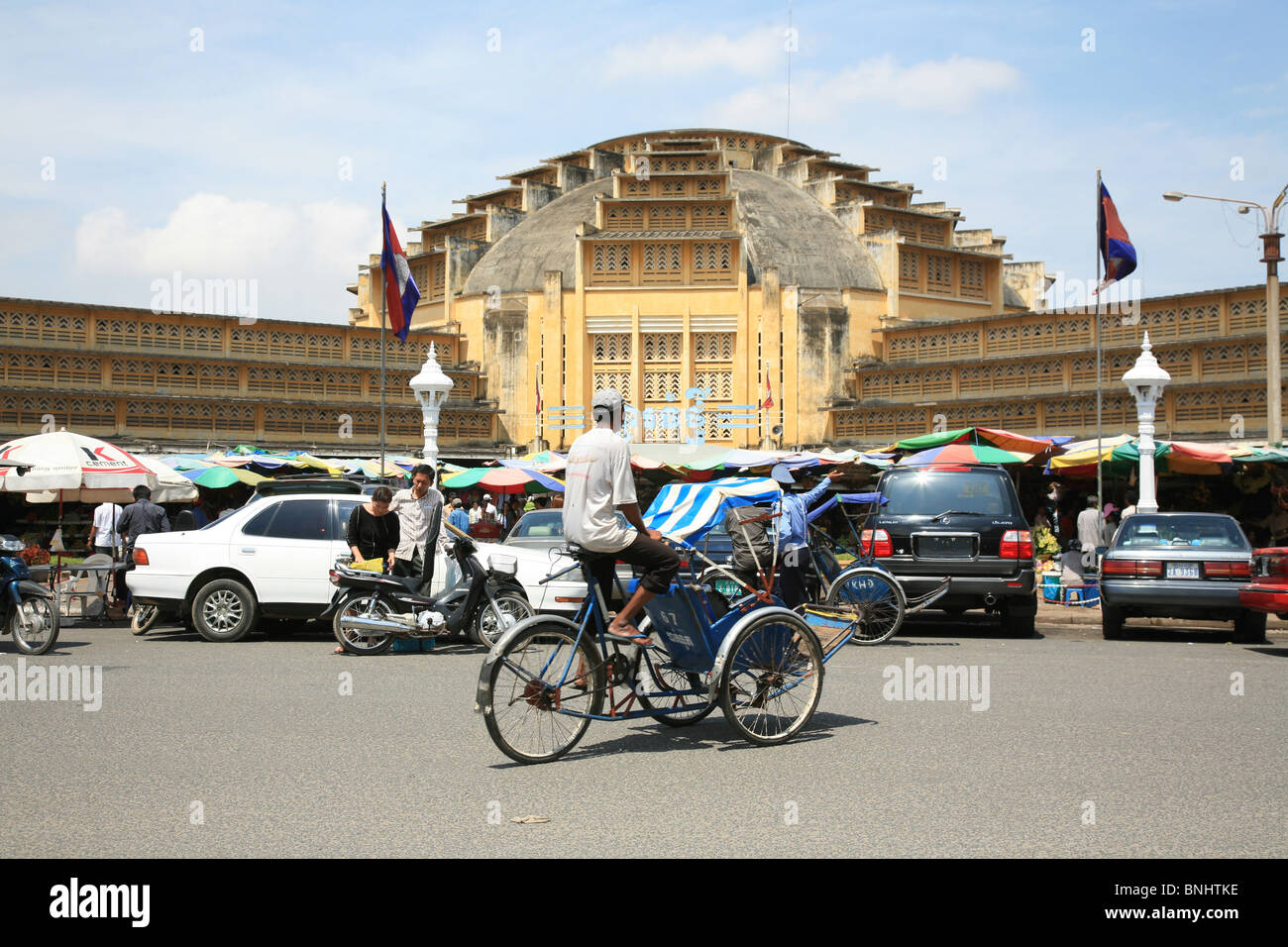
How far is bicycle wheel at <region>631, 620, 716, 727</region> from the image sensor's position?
7.43 m

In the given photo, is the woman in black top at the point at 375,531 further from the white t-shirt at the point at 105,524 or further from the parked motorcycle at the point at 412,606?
the white t-shirt at the point at 105,524

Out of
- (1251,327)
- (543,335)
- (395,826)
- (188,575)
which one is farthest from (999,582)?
(543,335)

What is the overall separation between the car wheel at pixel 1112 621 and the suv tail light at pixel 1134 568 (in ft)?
1.43

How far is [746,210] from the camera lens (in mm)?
53438

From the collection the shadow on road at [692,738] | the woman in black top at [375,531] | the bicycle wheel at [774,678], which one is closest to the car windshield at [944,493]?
the woman in black top at [375,531]

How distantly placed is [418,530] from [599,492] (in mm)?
6008

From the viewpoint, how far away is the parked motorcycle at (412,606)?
40.3 ft

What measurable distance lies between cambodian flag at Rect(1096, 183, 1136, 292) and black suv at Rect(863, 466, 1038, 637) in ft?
29.6

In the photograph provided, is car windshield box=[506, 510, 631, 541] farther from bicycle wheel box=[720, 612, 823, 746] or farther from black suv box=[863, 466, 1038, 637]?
bicycle wheel box=[720, 612, 823, 746]

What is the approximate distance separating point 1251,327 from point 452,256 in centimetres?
3222

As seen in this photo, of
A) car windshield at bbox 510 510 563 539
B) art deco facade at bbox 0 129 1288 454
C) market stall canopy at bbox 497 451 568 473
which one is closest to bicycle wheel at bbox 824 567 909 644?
car windshield at bbox 510 510 563 539

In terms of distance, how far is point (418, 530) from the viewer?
12.8m

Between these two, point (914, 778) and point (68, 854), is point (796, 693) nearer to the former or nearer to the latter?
point (914, 778)

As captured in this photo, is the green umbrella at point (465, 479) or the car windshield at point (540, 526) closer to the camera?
the car windshield at point (540, 526)
